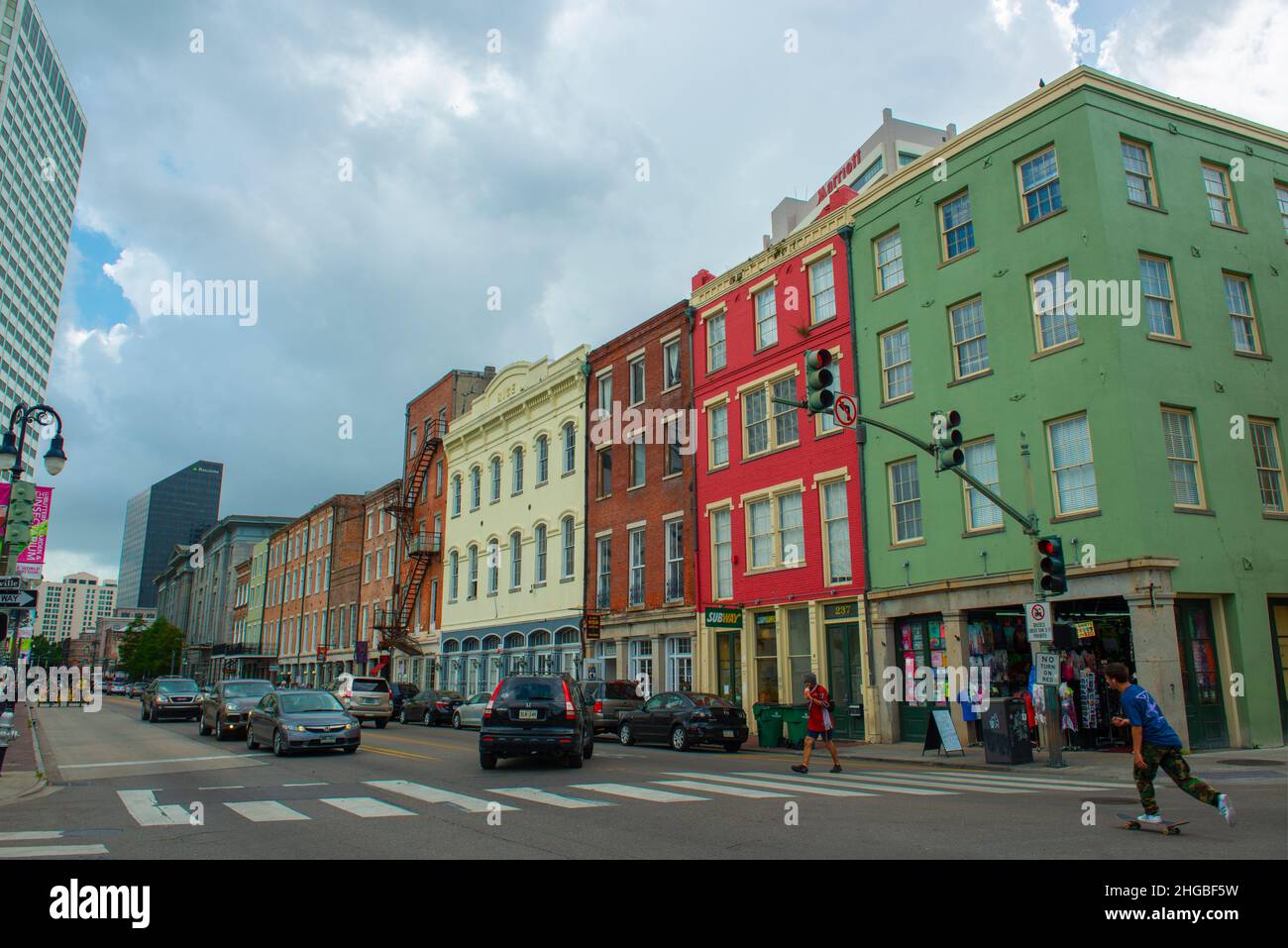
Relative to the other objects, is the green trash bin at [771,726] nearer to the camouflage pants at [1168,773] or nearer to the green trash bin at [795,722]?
the green trash bin at [795,722]

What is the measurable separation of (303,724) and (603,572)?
1710cm

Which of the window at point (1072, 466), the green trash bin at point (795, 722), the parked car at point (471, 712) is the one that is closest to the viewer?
the window at point (1072, 466)

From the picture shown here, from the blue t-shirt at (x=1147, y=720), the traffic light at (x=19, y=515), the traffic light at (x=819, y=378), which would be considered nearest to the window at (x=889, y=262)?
the traffic light at (x=819, y=378)

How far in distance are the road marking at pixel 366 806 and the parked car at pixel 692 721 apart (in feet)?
37.9

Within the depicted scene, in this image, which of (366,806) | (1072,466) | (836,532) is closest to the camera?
(366,806)

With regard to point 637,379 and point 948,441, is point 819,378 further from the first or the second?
point 637,379

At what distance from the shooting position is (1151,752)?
9336 mm

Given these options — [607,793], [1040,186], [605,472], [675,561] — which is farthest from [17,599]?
[1040,186]

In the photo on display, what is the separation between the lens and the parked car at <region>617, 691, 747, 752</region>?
875 inches

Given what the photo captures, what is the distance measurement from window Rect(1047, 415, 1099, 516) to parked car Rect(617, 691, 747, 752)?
9.02m

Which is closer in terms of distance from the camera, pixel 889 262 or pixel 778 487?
pixel 889 262

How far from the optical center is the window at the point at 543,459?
3956cm
